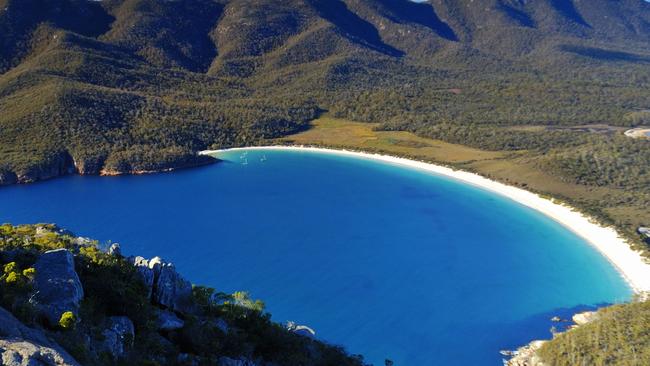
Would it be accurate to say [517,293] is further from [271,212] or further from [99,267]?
[99,267]

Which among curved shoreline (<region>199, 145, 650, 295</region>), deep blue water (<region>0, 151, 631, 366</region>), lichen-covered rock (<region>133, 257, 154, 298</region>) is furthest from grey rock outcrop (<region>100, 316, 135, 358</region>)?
curved shoreline (<region>199, 145, 650, 295</region>)

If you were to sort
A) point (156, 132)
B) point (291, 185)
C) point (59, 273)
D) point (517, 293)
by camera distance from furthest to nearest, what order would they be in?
1. point (156, 132)
2. point (291, 185)
3. point (517, 293)
4. point (59, 273)

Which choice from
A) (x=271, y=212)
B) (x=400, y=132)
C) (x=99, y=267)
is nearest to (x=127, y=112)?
(x=271, y=212)

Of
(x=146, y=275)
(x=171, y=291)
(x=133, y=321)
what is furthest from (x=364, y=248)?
(x=133, y=321)

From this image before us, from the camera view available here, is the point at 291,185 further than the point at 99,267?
Yes

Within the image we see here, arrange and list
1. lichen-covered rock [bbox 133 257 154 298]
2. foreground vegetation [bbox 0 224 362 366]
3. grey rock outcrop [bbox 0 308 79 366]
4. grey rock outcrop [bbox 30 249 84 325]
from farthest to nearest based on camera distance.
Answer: lichen-covered rock [bbox 133 257 154 298] → grey rock outcrop [bbox 30 249 84 325] → foreground vegetation [bbox 0 224 362 366] → grey rock outcrop [bbox 0 308 79 366]

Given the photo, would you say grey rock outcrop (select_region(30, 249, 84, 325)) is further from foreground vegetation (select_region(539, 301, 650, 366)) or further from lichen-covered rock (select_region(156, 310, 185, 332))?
foreground vegetation (select_region(539, 301, 650, 366))
